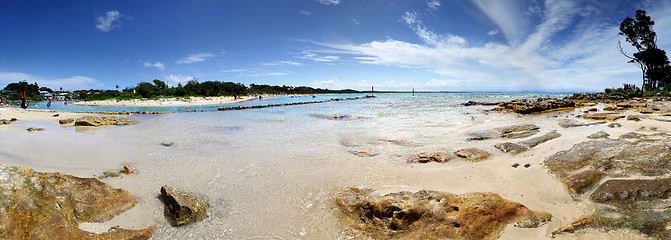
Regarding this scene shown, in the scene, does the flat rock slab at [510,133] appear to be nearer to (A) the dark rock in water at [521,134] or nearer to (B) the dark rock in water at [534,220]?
(A) the dark rock in water at [521,134]

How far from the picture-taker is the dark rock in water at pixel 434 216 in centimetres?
323

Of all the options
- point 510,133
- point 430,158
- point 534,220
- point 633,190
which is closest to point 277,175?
point 430,158

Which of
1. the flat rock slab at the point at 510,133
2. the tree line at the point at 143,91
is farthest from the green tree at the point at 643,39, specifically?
the tree line at the point at 143,91

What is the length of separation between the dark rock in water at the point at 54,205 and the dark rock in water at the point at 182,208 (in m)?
0.37

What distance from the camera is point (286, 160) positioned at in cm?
740

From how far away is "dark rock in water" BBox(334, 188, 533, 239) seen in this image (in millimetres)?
3230

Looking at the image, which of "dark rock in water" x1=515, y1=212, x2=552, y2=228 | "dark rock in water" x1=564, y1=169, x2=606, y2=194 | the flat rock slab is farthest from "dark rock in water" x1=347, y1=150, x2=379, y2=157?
"dark rock in water" x1=515, y1=212, x2=552, y2=228

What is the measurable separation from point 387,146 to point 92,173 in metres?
8.05

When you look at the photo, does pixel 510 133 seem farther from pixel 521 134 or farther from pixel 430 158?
pixel 430 158

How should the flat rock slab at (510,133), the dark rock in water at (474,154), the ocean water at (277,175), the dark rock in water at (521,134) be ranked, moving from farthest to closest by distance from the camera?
the flat rock slab at (510,133), the dark rock in water at (521,134), the dark rock in water at (474,154), the ocean water at (277,175)

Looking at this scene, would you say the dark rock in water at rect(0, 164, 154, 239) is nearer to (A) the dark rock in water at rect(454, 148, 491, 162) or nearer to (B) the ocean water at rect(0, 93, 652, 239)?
(B) the ocean water at rect(0, 93, 652, 239)

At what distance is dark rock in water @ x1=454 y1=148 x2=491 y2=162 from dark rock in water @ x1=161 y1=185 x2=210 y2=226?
241 inches

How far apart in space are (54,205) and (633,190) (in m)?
7.84

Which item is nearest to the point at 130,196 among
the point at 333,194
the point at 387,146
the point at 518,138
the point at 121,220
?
the point at 121,220
